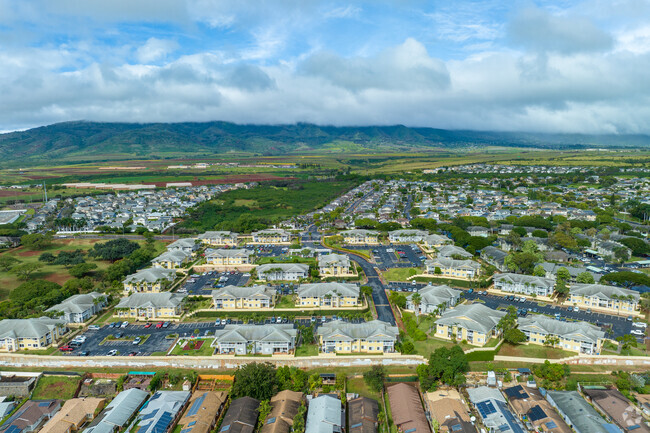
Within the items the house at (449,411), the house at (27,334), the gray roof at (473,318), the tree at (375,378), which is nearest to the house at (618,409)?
the gray roof at (473,318)

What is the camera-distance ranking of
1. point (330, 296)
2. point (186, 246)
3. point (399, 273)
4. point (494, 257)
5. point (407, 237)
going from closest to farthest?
point (330, 296) → point (399, 273) → point (494, 257) → point (186, 246) → point (407, 237)

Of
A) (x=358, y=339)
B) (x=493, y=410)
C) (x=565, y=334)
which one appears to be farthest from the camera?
(x=565, y=334)

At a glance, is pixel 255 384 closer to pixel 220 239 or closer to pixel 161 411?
pixel 161 411

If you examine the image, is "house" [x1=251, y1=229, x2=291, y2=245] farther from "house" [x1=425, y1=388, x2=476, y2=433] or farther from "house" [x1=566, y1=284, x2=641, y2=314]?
"house" [x1=425, y1=388, x2=476, y2=433]

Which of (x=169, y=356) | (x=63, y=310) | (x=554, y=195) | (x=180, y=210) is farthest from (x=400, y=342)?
(x=554, y=195)

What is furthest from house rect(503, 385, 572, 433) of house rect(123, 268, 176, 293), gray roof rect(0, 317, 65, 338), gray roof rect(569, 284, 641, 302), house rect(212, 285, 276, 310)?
gray roof rect(0, 317, 65, 338)

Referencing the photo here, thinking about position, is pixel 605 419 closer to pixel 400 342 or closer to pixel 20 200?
pixel 400 342

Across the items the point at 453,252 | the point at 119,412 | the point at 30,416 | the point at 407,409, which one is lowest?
the point at 30,416

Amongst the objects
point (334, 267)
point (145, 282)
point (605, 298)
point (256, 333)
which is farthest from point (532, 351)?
point (145, 282)
